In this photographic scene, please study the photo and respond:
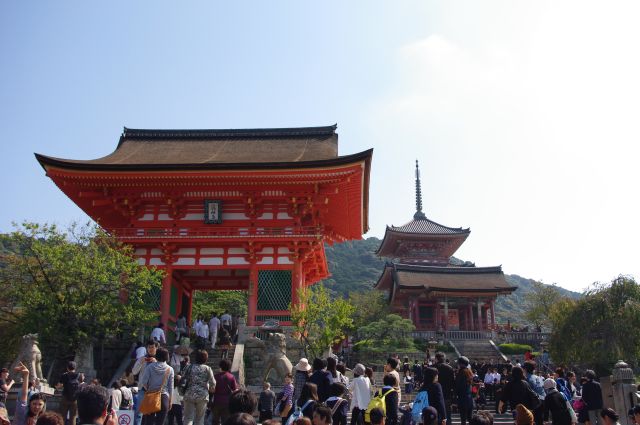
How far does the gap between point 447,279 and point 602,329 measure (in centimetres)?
2023

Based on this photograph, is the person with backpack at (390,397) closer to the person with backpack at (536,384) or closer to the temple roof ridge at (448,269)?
the person with backpack at (536,384)

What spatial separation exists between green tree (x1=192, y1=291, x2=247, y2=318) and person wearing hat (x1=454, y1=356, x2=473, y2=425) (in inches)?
1246

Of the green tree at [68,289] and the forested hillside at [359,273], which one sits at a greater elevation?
the forested hillside at [359,273]

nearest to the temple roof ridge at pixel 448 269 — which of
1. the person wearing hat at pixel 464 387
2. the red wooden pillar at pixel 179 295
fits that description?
the red wooden pillar at pixel 179 295

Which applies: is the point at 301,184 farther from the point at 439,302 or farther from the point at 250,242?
the point at 439,302

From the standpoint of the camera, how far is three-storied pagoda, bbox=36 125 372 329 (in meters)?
22.9

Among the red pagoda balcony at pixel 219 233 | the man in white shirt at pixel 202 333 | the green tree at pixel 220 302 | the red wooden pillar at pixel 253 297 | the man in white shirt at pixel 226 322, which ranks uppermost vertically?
the red pagoda balcony at pixel 219 233

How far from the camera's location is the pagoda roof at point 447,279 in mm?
45875

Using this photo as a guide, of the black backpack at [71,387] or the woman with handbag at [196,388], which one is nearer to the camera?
the woman with handbag at [196,388]

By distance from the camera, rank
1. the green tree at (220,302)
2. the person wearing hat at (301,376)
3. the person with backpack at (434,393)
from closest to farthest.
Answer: the person with backpack at (434,393)
the person wearing hat at (301,376)
the green tree at (220,302)

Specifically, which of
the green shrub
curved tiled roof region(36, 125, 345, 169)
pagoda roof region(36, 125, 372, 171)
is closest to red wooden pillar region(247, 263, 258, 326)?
pagoda roof region(36, 125, 372, 171)

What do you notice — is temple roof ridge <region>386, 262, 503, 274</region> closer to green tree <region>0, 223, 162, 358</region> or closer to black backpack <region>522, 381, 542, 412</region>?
green tree <region>0, 223, 162, 358</region>

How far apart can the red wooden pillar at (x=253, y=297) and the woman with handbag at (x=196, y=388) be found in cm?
1248

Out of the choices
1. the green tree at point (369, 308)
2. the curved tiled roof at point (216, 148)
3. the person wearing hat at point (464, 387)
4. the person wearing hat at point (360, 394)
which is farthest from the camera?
the green tree at point (369, 308)
